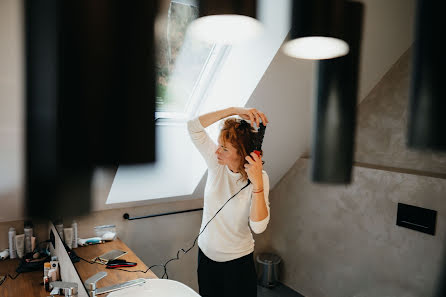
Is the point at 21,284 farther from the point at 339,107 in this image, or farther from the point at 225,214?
the point at 339,107

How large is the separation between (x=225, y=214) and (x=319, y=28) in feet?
4.15

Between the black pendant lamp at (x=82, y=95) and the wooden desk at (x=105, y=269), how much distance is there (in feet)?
3.68

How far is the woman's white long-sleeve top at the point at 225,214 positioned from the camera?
1.38 metres

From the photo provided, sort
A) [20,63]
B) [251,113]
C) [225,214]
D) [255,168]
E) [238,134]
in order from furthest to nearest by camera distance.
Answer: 1. [225,214]
2. [238,134]
3. [255,168]
4. [251,113]
5. [20,63]

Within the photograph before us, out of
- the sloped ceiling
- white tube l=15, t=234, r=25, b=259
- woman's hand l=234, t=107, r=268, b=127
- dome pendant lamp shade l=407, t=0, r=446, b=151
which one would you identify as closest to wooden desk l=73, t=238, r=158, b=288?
white tube l=15, t=234, r=25, b=259

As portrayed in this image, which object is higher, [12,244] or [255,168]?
[255,168]

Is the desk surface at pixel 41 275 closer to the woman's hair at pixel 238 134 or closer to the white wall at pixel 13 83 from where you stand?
the woman's hair at pixel 238 134

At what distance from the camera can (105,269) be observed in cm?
145

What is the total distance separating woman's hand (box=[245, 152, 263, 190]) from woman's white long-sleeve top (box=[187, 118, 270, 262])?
0.31 m

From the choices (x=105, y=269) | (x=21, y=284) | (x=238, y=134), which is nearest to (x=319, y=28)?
(x=238, y=134)

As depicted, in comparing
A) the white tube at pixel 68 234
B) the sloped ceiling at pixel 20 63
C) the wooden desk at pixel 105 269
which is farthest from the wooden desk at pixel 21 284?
the sloped ceiling at pixel 20 63

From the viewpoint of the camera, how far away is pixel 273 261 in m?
2.50

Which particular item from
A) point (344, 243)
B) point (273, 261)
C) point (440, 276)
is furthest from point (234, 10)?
point (273, 261)

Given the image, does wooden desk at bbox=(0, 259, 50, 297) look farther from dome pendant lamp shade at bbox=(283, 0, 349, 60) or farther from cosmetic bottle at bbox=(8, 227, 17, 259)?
dome pendant lamp shade at bbox=(283, 0, 349, 60)
